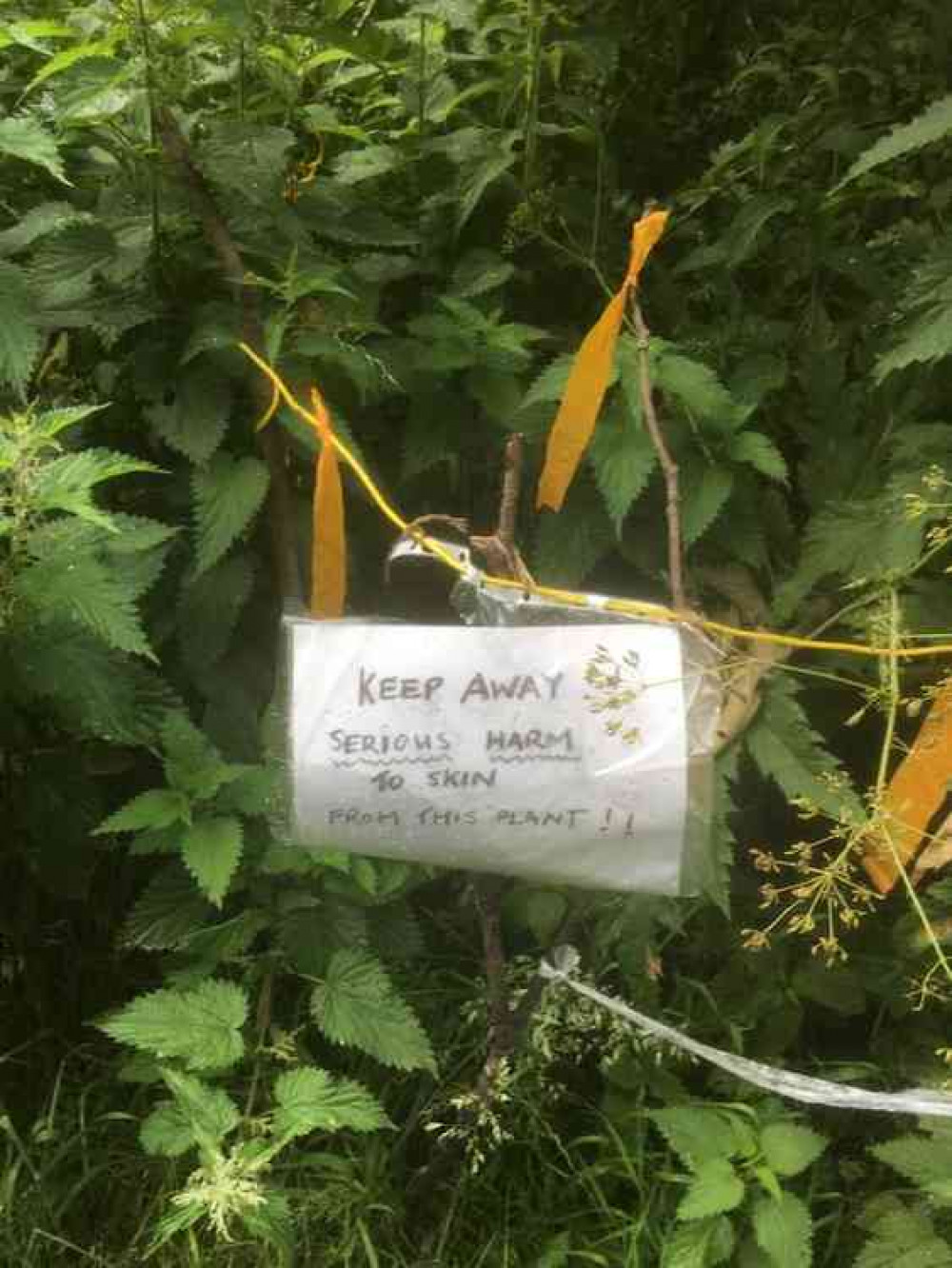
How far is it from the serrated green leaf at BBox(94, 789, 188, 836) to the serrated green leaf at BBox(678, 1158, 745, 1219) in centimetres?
57

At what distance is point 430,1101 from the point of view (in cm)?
135

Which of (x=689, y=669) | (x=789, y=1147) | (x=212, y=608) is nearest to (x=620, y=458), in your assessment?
(x=689, y=669)

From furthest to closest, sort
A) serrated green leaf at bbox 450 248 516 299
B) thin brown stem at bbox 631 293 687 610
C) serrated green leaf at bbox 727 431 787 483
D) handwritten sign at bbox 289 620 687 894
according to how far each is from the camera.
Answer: serrated green leaf at bbox 450 248 516 299 < serrated green leaf at bbox 727 431 787 483 < thin brown stem at bbox 631 293 687 610 < handwritten sign at bbox 289 620 687 894

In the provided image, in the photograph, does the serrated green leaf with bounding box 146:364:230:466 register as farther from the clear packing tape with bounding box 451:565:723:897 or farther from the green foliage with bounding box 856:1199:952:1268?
the green foliage with bounding box 856:1199:952:1268

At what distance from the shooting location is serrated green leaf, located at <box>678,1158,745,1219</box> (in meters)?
1.16

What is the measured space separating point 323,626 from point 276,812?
0.20 m

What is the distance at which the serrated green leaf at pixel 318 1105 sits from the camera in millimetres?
1070

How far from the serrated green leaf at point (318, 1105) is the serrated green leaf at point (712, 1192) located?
290mm

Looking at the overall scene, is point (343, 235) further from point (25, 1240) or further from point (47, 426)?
point (25, 1240)

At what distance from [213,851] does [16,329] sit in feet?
1.64

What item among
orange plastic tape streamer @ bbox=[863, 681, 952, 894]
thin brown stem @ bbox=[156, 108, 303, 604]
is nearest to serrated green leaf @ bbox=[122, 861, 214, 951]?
thin brown stem @ bbox=[156, 108, 303, 604]

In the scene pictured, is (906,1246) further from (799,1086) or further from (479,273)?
(479,273)

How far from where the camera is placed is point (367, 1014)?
3.78 feet

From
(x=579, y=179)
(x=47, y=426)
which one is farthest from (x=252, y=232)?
(x=579, y=179)
